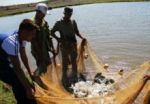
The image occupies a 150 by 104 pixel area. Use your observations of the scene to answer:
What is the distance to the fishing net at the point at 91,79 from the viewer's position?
5805 mm

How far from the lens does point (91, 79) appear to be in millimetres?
9609

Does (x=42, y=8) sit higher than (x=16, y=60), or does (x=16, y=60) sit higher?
(x=16, y=60)

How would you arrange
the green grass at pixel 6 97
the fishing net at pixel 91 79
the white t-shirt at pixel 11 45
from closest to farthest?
1. the white t-shirt at pixel 11 45
2. the fishing net at pixel 91 79
3. the green grass at pixel 6 97

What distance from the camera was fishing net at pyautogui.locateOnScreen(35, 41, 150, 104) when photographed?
19.0 feet

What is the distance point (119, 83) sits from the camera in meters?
7.10

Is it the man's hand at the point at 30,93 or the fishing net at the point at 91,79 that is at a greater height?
the man's hand at the point at 30,93

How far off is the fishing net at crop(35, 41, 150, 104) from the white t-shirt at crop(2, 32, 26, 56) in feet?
3.23

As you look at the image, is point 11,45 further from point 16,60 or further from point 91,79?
point 91,79

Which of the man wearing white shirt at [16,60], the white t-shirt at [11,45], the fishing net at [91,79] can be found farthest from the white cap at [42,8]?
the white t-shirt at [11,45]

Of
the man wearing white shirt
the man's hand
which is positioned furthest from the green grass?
the man's hand

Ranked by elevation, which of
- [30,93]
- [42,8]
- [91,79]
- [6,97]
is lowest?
[91,79]

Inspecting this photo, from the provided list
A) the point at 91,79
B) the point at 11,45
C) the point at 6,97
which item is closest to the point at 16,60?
the point at 11,45

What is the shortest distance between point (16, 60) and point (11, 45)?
22cm

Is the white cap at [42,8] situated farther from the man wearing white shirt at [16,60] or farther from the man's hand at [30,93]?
the man's hand at [30,93]
